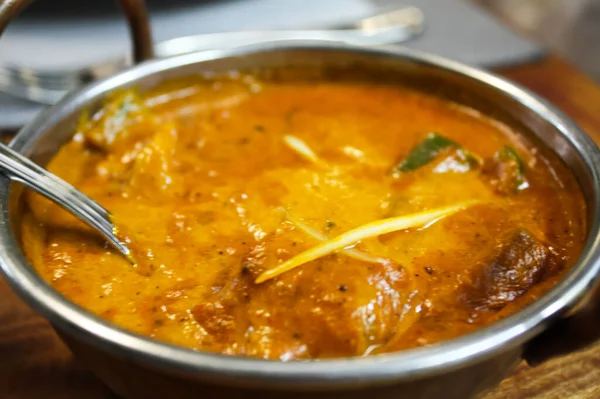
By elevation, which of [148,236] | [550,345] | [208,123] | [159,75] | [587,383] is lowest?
[587,383]

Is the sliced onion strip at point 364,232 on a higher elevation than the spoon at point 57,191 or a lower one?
lower

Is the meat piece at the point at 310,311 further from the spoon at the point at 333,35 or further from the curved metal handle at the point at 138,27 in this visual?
the spoon at the point at 333,35

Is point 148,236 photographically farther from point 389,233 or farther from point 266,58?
point 266,58

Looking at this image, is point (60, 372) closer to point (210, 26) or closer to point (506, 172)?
point (506, 172)

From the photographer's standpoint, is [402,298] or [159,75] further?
[159,75]

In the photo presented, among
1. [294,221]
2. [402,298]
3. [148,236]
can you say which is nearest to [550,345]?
[402,298]

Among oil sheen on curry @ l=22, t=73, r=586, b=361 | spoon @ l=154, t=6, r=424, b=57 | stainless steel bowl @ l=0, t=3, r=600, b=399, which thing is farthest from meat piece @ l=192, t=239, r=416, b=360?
spoon @ l=154, t=6, r=424, b=57

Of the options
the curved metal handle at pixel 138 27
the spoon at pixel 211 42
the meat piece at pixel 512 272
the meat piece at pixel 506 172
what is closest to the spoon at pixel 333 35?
the spoon at pixel 211 42
